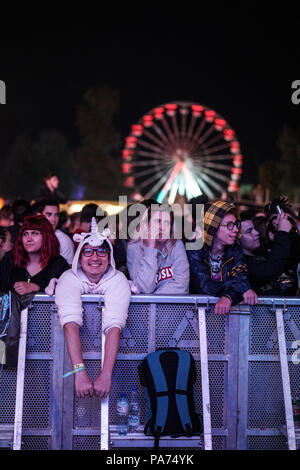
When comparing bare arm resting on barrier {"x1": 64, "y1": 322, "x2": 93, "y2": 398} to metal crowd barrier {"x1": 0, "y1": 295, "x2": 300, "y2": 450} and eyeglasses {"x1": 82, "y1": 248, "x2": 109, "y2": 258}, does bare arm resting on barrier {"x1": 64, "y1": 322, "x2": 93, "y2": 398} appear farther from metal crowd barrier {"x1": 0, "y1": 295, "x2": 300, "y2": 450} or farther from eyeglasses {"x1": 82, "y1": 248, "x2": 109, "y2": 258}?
eyeglasses {"x1": 82, "y1": 248, "x2": 109, "y2": 258}

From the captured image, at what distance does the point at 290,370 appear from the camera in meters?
4.16

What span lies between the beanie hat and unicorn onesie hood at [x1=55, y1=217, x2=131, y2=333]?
3.04ft

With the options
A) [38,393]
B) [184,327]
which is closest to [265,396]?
[184,327]

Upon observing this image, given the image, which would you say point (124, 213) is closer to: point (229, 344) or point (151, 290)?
point (151, 290)

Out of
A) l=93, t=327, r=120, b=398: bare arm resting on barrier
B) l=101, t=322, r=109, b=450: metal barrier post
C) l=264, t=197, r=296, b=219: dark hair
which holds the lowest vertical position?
l=101, t=322, r=109, b=450: metal barrier post

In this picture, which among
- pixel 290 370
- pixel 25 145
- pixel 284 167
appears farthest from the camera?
pixel 25 145

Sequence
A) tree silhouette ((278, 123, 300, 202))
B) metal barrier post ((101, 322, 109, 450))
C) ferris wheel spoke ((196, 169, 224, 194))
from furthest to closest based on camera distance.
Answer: tree silhouette ((278, 123, 300, 202)) < ferris wheel spoke ((196, 169, 224, 194)) < metal barrier post ((101, 322, 109, 450))

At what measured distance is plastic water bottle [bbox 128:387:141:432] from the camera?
13.0ft

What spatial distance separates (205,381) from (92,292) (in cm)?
102

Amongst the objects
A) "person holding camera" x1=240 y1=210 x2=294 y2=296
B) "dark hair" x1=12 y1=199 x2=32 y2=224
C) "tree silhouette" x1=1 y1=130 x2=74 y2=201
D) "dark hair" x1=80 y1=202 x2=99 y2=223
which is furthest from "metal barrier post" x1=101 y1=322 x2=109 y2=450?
"tree silhouette" x1=1 y1=130 x2=74 y2=201

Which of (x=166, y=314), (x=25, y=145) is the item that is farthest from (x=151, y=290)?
(x=25, y=145)

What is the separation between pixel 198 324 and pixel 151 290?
546 mm

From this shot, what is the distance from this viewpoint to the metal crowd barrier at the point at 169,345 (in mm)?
3977

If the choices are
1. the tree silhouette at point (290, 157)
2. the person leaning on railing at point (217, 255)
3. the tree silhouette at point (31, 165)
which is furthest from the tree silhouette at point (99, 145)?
the person leaning on railing at point (217, 255)
